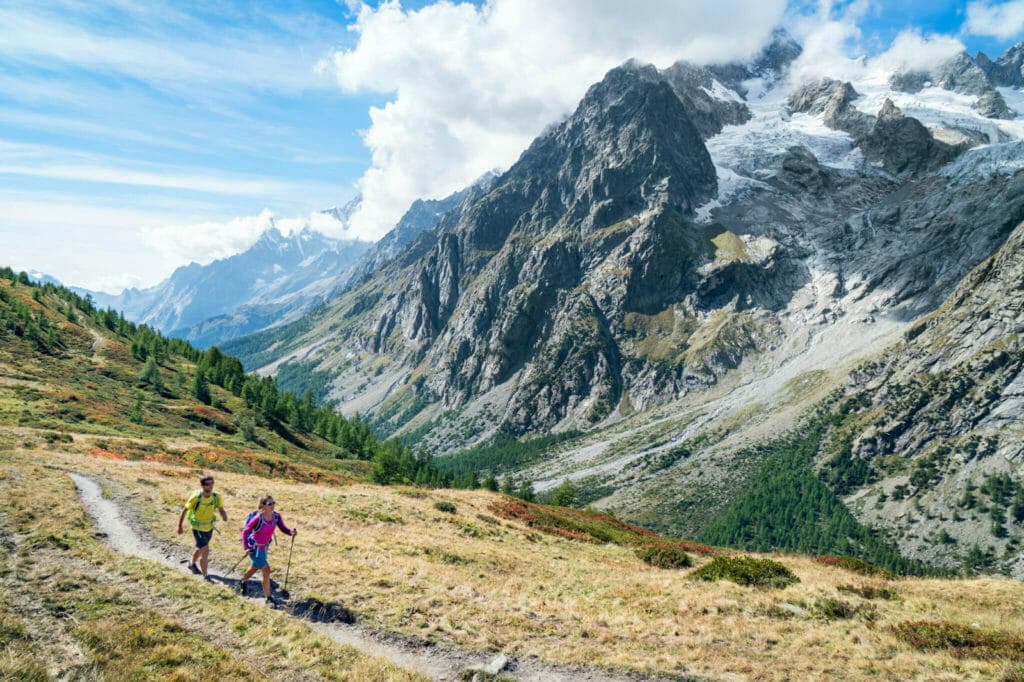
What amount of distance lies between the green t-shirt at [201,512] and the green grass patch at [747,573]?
826 inches

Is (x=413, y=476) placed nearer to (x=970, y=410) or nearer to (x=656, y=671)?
(x=656, y=671)

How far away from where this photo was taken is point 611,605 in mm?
19484

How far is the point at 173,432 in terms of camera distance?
222 feet

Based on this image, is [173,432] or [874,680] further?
[173,432]

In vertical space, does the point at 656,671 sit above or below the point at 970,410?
below

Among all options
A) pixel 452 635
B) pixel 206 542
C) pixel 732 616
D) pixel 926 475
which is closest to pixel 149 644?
pixel 206 542

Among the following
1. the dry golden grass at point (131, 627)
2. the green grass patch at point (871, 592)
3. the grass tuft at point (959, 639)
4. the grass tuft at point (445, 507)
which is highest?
the grass tuft at point (959, 639)

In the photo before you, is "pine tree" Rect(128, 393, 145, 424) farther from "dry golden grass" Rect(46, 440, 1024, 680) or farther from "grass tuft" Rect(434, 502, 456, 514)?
"grass tuft" Rect(434, 502, 456, 514)

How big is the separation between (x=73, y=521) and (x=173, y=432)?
2136 inches

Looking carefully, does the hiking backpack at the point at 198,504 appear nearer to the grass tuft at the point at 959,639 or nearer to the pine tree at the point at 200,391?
the grass tuft at the point at 959,639

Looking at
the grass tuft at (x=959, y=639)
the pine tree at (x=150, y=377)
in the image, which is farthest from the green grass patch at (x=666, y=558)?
the pine tree at (x=150, y=377)

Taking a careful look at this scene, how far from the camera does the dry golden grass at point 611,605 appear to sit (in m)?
14.6

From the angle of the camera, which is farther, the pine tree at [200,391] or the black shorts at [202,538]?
the pine tree at [200,391]

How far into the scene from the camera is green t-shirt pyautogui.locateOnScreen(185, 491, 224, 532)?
60.3 ft
